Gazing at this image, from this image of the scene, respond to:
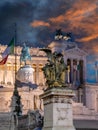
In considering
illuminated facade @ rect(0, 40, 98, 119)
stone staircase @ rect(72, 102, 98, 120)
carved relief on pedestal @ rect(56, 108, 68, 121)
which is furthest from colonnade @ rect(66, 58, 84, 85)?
carved relief on pedestal @ rect(56, 108, 68, 121)

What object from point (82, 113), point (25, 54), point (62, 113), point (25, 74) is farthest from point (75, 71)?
point (62, 113)

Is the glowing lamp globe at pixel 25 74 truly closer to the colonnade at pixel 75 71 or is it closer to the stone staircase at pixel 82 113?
the colonnade at pixel 75 71

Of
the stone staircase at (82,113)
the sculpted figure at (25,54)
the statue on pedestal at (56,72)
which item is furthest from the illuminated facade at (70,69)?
the statue on pedestal at (56,72)

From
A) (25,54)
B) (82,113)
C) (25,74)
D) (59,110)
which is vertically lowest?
(82,113)

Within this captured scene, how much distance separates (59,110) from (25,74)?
68.4 metres

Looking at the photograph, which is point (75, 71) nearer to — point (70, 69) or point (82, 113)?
point (70, 69)

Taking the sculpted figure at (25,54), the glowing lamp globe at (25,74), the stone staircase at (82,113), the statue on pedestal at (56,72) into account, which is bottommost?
the stone staircase at (82,113)

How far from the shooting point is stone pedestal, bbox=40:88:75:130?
23219 mm

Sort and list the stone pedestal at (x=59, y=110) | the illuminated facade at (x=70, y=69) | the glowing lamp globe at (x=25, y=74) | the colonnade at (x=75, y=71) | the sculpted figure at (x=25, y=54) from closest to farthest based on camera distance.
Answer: the stone pedestal at (x=59, y=110)
the glowing lamp globe at (x=25, y=74)
the sculpted figure at (x=25, y=54)
the illuminated facade at (x=70, y=69)
the colonnade at (x=75, y=71)

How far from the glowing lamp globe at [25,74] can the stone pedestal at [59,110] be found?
66269mm

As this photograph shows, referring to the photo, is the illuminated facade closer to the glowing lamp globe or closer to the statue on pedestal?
the glowing lamp globe

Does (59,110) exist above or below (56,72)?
below

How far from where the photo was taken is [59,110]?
23.3 metres

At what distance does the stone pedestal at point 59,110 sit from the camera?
76.2 feet
